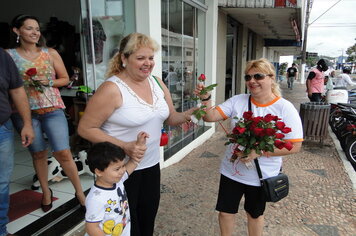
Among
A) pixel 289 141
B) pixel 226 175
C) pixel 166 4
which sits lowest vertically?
pixel 226 175

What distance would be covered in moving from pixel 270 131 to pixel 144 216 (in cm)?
114

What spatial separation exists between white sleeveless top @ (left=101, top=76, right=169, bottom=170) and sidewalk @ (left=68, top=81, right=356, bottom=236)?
1.45 m

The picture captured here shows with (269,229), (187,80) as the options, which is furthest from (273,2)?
(269,229)

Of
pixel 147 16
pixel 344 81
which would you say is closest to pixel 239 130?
pixel 147 16

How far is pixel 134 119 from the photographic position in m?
1.79

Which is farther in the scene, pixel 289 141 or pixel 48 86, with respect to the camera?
pixel 48 86

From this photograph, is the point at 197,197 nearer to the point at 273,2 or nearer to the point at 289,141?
the point at 289,141

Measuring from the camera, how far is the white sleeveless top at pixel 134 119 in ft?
5.78

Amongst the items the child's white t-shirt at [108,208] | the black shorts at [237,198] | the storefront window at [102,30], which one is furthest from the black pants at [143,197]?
the storefront window at [102,30]

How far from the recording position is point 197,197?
12.2 ft

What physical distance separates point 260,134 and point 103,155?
1005mm

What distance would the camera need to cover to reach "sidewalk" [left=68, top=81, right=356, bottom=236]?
304 cm

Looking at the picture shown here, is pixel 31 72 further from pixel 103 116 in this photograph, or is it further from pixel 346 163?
pixel 346 163

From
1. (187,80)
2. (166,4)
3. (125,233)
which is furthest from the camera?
(187,80)
